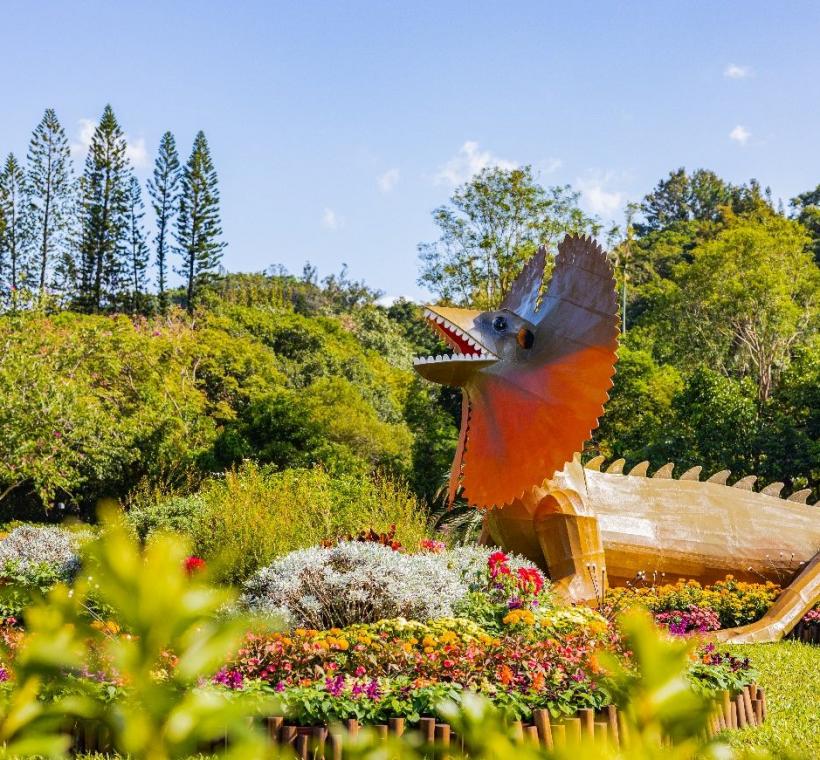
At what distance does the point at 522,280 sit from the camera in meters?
8.95

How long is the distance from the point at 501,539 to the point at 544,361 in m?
1.75

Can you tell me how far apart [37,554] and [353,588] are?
558 centimetres

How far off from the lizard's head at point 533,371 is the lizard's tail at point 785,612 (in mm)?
2402

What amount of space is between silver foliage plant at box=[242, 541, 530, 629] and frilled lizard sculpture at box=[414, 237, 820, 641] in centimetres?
92

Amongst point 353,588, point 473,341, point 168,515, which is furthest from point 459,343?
point 168,515

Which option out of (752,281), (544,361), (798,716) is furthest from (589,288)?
(752,281)

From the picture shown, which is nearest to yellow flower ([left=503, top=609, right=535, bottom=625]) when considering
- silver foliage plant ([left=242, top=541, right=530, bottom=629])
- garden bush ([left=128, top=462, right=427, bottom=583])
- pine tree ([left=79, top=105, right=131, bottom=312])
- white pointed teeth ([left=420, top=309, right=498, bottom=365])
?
silver foliage plant ([left=242, top=541, right=530, bottom=629])

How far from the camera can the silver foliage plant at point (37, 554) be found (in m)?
10.8

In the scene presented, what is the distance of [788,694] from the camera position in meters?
7.14

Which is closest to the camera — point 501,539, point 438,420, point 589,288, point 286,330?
point 589,288

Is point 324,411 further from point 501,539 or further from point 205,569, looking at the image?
point 205,569

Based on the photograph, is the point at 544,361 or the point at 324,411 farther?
the point at 324,411

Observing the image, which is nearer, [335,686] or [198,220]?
[335,686]

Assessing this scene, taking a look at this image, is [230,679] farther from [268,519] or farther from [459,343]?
[268,519]
